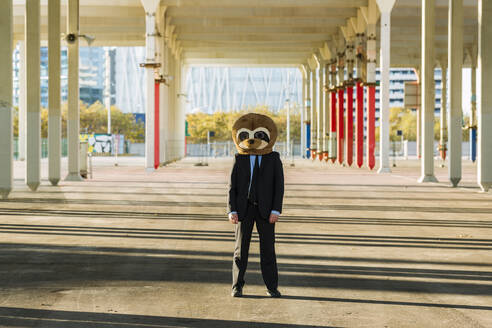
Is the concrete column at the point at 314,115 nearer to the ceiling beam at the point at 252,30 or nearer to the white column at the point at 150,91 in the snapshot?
the ceiling beam at the point at 252,30

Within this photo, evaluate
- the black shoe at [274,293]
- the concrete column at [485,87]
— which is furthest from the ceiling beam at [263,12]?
the black shoe at [274,293]

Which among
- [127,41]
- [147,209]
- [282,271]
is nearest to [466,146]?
[127,41]

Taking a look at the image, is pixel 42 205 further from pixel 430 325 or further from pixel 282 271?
pixel 430 325

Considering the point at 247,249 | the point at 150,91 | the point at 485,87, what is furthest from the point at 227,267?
the point at 150,91

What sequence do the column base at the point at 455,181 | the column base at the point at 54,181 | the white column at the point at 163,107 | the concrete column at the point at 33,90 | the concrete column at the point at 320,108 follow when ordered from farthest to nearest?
the concrete column at the point at 320,108
the white column at the point at 163,107
the column base at the point at 54,181
the column base at the point at 455,181
the concrete column at the point at 33,90

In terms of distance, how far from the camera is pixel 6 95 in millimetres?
18969

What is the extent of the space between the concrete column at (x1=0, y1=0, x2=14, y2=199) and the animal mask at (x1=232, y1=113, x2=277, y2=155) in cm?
1286

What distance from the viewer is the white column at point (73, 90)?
90.7ft

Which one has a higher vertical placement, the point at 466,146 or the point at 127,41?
the point at 127,41

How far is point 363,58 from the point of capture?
43375 millimetres

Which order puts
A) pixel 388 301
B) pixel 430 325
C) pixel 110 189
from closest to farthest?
pixel 430 325 → pixel 388 301 → pixel 110 189

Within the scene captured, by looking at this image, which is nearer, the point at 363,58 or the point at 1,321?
the point at 1,321

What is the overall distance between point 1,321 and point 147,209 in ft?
36.2

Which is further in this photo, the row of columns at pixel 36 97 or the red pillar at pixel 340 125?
the red pillar at pixel 340 125
